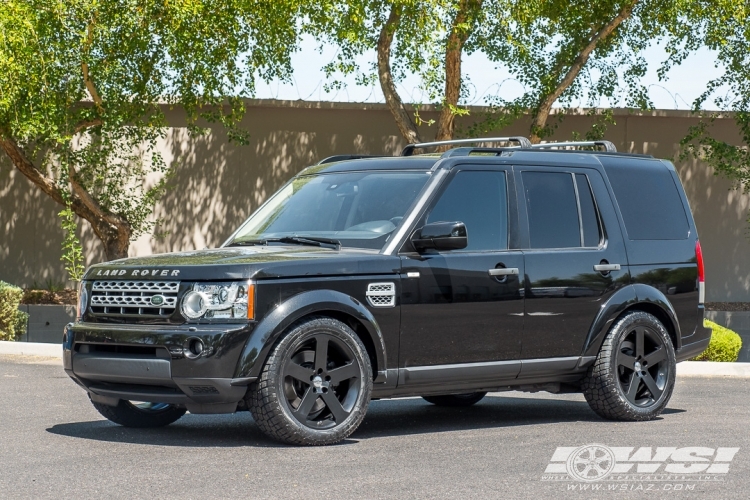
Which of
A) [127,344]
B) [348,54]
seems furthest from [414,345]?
[348,54]

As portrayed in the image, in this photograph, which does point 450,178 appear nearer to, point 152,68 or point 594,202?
point 594,202

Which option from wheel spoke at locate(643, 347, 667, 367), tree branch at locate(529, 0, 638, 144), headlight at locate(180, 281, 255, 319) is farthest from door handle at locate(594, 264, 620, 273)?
tree branch at locate(529, 0, 638, 144)

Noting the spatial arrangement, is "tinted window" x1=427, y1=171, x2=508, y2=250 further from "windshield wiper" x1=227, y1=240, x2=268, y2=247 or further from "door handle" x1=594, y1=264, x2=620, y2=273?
"windshield wiper" x1=227, y1=240, x2=268, y2=247

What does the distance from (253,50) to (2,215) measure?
640 cm

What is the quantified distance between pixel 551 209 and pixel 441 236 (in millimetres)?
1471

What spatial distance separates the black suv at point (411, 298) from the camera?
7.55 metres

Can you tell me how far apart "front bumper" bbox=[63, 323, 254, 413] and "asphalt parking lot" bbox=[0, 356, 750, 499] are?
347 millimetres

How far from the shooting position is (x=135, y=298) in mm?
7824

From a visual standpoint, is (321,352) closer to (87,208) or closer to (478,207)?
(478,207)

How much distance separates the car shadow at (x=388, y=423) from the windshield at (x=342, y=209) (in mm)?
1401

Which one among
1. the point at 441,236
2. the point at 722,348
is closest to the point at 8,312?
the point at 722,348

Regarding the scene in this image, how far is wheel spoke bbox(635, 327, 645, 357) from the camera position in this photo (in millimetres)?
9500

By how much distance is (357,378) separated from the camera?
309 inches

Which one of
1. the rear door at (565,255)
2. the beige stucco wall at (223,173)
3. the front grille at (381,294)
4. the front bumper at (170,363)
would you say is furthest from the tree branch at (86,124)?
the front grille at (381,294)
